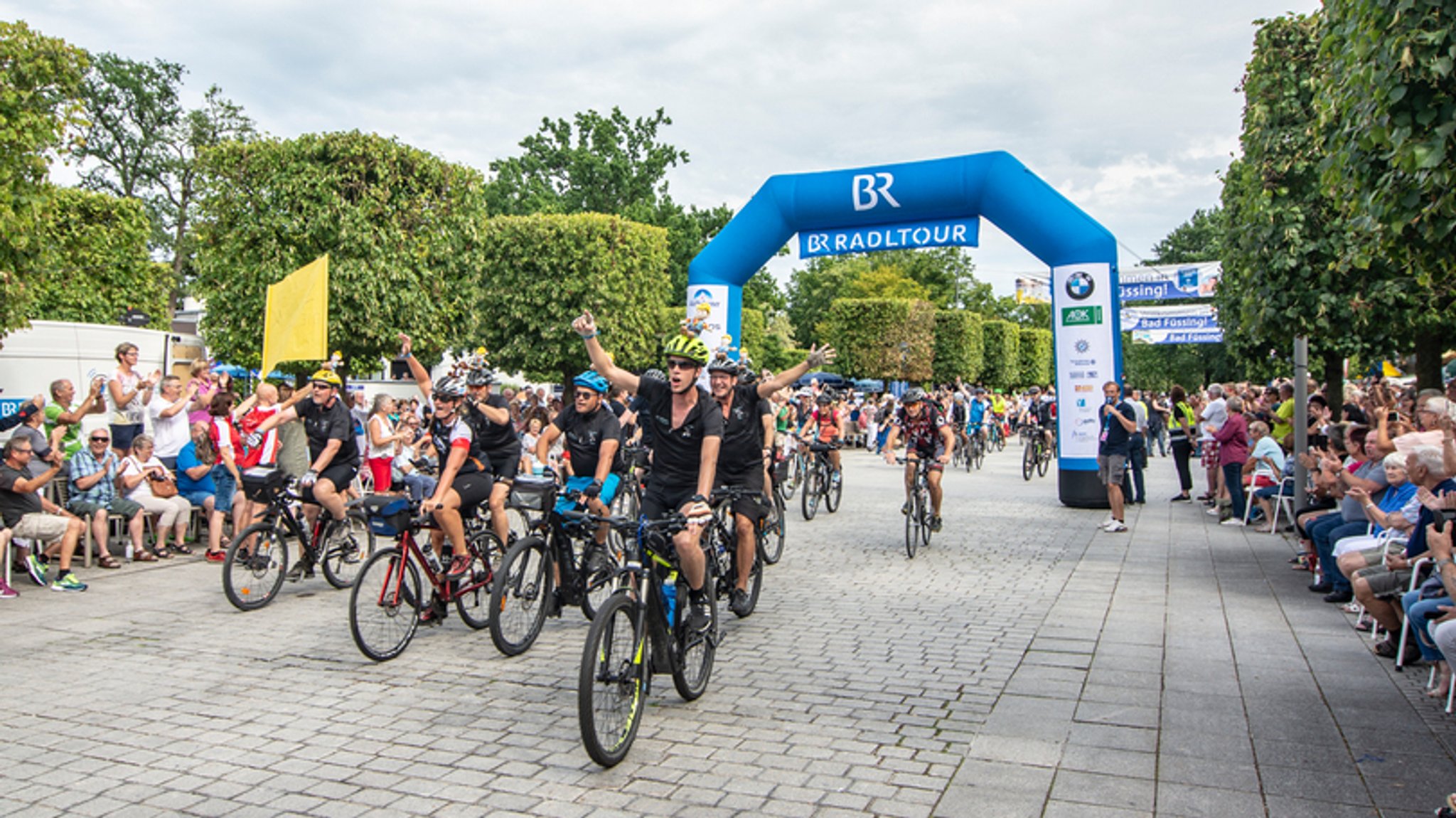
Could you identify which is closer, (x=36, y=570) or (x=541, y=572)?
(x=541, y=572)

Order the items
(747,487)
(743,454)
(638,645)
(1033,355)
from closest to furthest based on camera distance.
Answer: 1. (638,645)
2. (747,487)
3. (743,454)
4. (1033,355)

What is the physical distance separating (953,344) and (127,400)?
4409 cm

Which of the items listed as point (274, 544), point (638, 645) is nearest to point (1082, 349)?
point (274, 544)

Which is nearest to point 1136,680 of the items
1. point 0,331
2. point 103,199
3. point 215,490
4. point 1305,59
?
A: point 1305,59

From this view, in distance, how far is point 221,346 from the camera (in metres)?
20.3

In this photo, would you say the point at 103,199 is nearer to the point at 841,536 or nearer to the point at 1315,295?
the point at 841,536

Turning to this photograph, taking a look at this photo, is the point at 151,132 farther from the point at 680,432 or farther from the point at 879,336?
the point at 680,432

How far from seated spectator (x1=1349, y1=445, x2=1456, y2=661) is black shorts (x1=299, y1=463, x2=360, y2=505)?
726 centimetres

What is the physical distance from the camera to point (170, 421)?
10773 mm

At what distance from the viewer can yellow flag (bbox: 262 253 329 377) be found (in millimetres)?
10469

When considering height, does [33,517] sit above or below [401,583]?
above

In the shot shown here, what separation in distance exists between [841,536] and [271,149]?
1413 centimetres

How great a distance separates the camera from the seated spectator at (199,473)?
10.6 metres

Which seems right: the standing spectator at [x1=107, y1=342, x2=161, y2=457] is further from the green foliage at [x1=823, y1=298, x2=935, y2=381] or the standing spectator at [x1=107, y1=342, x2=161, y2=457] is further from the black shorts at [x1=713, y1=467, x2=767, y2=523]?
the green foliage at [x1=823, y1=298, x2=935, y2=381]
